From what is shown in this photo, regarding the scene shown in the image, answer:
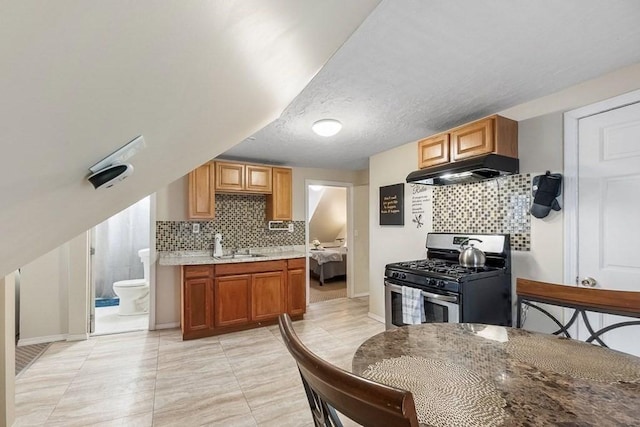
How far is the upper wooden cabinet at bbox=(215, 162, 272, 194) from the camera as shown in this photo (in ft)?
12.9

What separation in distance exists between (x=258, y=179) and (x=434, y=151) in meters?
2.40

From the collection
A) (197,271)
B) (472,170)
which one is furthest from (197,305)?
(472,170)

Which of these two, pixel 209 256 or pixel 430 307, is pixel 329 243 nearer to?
pixel 209 256

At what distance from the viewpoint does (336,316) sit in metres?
4.24

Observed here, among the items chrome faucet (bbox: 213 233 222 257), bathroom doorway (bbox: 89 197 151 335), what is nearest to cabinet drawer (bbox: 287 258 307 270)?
chrome faucet (bbox: 213 233 222 257)

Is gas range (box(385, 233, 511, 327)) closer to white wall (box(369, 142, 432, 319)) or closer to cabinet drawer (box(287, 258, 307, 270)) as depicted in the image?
white wall (box(369, 142, 432, 319))

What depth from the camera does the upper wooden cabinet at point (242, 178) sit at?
395cm

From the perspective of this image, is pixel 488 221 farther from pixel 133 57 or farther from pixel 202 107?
pixel 133 57

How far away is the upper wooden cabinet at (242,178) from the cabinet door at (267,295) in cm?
121

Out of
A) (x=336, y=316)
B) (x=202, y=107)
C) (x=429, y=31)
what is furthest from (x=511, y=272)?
(x=202, y=107)

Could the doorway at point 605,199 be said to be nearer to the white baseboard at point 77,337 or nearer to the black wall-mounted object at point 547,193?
the black wall-mounted object at point 547,193

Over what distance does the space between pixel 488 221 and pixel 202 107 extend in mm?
2672

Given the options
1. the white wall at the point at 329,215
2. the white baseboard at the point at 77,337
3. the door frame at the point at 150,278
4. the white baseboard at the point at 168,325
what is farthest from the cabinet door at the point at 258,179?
the white wall at the point at 329,215

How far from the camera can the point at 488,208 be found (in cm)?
275
